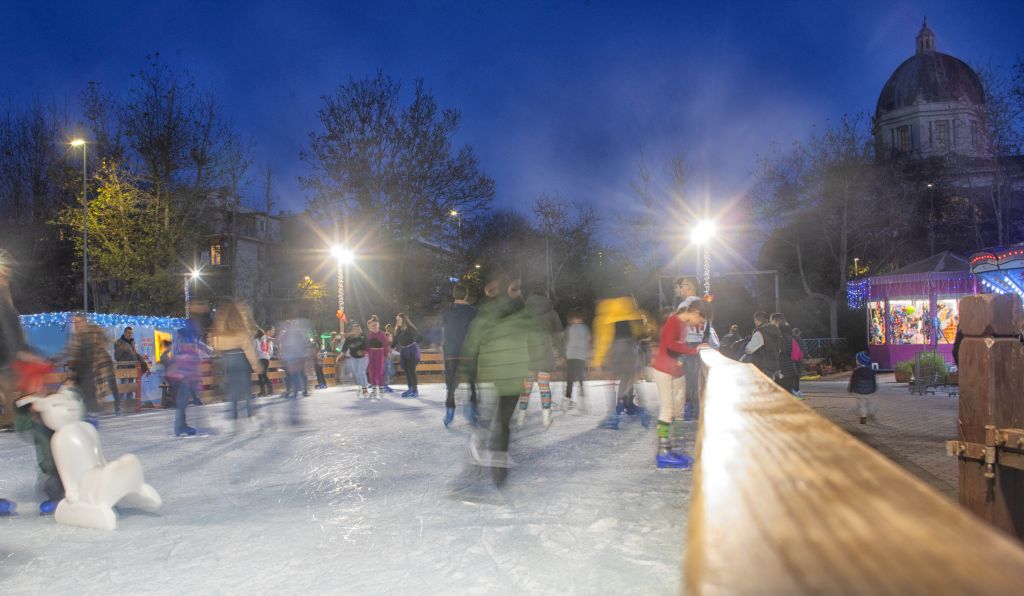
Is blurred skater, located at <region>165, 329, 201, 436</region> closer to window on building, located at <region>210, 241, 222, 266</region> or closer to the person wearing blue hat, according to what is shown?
the person wearing blue hat

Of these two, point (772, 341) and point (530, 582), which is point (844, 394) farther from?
point (530, 582)

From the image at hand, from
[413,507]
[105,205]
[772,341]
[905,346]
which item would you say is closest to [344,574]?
[413,507]

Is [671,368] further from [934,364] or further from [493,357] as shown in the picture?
[934,364]

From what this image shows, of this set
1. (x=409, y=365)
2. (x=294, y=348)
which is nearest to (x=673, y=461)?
(x=294, y=348)

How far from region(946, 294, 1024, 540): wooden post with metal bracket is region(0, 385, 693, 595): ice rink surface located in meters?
1.58

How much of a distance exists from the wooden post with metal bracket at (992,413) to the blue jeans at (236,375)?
7.96 m

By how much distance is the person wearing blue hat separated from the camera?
9945 millimetres

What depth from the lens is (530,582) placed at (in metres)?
3.57

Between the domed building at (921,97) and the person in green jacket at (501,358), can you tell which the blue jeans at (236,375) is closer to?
the person in green jacket at (501,358)

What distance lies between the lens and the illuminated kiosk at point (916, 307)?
23.2 m

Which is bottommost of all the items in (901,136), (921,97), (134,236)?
(134,236)

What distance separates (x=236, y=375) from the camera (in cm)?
959

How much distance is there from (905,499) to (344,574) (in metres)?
3.46

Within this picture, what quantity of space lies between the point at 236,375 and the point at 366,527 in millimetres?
5529
